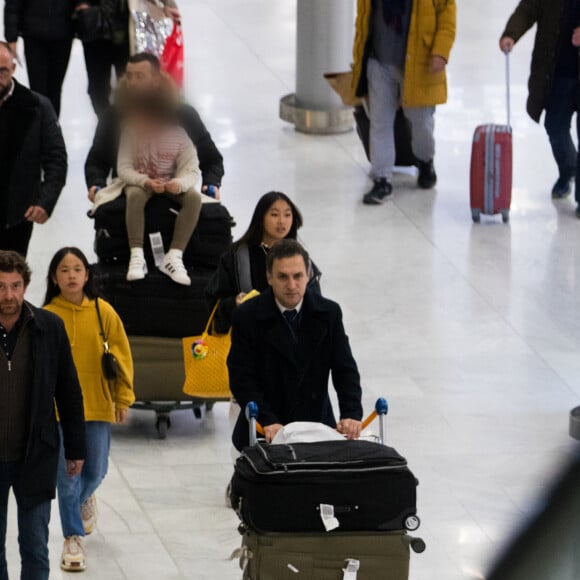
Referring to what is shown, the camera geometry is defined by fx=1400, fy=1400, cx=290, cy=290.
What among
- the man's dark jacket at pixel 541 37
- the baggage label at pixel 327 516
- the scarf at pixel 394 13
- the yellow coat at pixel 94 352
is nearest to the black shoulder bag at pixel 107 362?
the yellow coat at pixel 94 352

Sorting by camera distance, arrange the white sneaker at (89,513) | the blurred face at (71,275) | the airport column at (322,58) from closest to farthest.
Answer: the blurred face at (71,275), the white sneaker at (89,513), the airport column at (322,58)

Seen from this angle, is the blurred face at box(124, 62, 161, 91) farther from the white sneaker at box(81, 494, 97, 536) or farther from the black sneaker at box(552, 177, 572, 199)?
the black sneaker at box(552, 177, 572, 199)

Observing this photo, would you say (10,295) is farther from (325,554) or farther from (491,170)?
(491,170)

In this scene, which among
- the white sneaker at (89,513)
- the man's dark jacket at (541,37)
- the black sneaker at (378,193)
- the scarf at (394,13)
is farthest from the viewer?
the black sneaker at (378,193)

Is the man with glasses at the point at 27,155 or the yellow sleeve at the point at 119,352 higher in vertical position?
the man with glasses at the point at 27,155

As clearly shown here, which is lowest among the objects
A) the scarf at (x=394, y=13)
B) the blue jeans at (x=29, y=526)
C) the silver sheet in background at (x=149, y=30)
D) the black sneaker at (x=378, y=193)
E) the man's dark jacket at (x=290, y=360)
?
the black sneaker at (x=378, y=193)

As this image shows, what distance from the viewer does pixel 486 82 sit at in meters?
14.6

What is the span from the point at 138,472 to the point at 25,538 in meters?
1.82

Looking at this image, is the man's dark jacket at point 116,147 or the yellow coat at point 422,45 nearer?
the man's dark jacket at point 116,147

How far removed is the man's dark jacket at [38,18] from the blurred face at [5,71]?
3.56 metres

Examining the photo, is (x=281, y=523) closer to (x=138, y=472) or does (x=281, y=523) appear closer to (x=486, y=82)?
(x=138, y=472)

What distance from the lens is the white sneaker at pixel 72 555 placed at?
18.5 ft

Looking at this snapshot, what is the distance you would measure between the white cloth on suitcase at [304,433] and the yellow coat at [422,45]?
6.30 m

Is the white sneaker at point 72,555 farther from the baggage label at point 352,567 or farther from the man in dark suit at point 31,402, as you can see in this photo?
the baggage label at point 352,567
